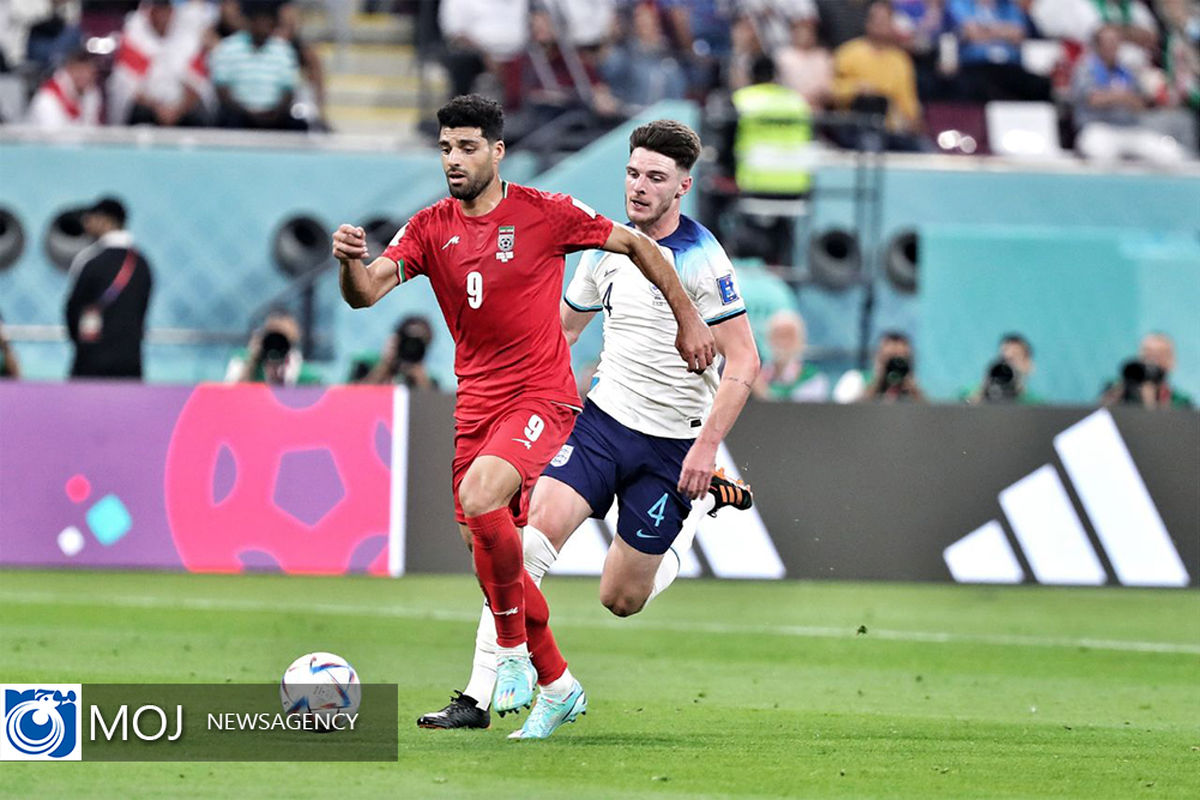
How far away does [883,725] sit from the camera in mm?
9266

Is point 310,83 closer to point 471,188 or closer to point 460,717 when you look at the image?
point 471,188

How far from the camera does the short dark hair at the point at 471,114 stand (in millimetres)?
8266

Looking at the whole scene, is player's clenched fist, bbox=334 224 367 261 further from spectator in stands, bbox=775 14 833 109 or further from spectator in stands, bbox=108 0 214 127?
spectator in stands, bbox=775 14 833 109

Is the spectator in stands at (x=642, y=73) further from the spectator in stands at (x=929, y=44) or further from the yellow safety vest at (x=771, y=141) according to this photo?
the spectator in stands at (x=929, y=44)

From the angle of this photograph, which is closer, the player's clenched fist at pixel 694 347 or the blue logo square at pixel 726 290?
the player's clenched fist at pixel 694 347

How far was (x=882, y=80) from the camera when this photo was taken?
21719 mm

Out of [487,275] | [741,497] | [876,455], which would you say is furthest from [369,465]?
[487,275]

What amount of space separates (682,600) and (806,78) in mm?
7910

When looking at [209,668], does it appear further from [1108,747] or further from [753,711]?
[1108,747]

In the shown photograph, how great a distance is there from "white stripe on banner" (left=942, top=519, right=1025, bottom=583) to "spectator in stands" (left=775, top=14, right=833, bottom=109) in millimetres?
7109

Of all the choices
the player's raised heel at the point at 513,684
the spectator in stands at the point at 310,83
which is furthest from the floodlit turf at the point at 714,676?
the spectator in stands at the point at 310,83

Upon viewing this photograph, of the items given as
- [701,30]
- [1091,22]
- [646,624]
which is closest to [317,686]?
[646,624]

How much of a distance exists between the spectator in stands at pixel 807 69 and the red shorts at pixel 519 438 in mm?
13300

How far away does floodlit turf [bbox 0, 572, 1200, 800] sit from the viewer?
748 cm
